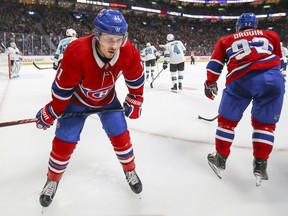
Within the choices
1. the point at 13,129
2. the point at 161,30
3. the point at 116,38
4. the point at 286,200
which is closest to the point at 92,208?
the point at 116,38

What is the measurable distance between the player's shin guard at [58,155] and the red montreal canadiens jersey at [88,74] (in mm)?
197

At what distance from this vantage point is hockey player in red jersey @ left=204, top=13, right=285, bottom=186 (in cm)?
183

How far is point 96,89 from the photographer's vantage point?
1527mm

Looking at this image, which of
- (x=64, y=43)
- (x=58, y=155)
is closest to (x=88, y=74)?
(x=58, y=155)

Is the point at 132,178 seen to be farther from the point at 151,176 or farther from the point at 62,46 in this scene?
the point at 62,46

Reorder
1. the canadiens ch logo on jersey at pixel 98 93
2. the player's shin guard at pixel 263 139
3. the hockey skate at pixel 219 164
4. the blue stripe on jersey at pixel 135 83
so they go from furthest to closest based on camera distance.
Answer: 1. the hockey skate at pixel 219 164
2. the player's shin guard at pixel 263 139
3. the blue stripe on jersey at pixel 135 83
4. the canadiens ch logo on jersey at pixel 98 93

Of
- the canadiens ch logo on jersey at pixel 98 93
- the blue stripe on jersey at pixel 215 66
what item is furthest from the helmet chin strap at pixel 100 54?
the blue stripe on jersey at pixel 215 66

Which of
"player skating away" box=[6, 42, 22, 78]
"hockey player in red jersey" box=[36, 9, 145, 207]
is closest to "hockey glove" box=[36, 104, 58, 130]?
"hockey player in red jersey" box=[36, 9, 145, 207]

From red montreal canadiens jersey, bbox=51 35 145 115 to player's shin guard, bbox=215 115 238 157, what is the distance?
2.45ft

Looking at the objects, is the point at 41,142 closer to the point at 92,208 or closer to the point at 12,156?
the point at 12,156

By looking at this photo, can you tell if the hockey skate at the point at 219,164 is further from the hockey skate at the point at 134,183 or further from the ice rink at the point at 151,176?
the hockey skate at the point at 134,183

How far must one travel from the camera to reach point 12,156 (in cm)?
237

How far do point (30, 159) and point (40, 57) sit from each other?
38.5 feet

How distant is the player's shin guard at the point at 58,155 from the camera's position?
5.18ft
